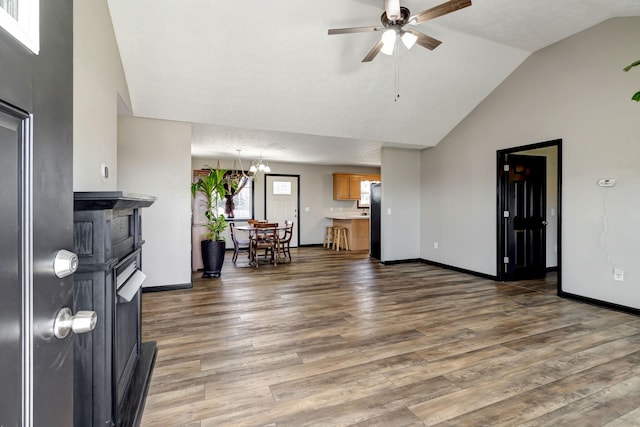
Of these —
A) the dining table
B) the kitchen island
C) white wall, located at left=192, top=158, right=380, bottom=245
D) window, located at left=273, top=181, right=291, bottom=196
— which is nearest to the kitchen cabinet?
white wall, located at left=192, top=158, right=380, bottom=245

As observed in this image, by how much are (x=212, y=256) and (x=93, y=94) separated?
3.15 m

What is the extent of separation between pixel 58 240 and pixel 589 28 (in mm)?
5297

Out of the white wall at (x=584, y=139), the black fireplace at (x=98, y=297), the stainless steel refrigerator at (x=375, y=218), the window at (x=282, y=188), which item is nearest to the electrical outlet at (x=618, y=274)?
the white wall at (x=584, y=139)

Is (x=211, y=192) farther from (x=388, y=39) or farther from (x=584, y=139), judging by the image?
(x=584, y=139)

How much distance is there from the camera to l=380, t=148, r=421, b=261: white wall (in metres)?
6.11

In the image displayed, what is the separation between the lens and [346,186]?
352 inches

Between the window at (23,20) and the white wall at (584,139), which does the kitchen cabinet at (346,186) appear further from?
the window at (23,20)

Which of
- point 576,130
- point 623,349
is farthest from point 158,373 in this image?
point 576,130

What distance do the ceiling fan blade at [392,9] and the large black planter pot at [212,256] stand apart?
3889 mm

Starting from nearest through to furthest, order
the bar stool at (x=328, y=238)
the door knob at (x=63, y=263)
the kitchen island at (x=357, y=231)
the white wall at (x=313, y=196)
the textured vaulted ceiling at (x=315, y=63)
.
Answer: the door knob at (x=63, y=263)
the textured vaulted ceiling at (x=315, y=63)
the kitchen island at (x=357, y=231)
the white wall at (x=313, y=196)
the bar stool at (x=328, y=238)

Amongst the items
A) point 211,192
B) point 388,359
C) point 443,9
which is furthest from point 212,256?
point 443,9

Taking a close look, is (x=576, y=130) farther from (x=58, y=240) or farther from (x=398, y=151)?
(x=58, y=240)

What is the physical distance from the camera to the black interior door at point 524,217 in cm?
477

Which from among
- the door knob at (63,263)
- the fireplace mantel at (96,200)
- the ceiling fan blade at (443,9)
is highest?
the ceiling fan blade at (443,9)
